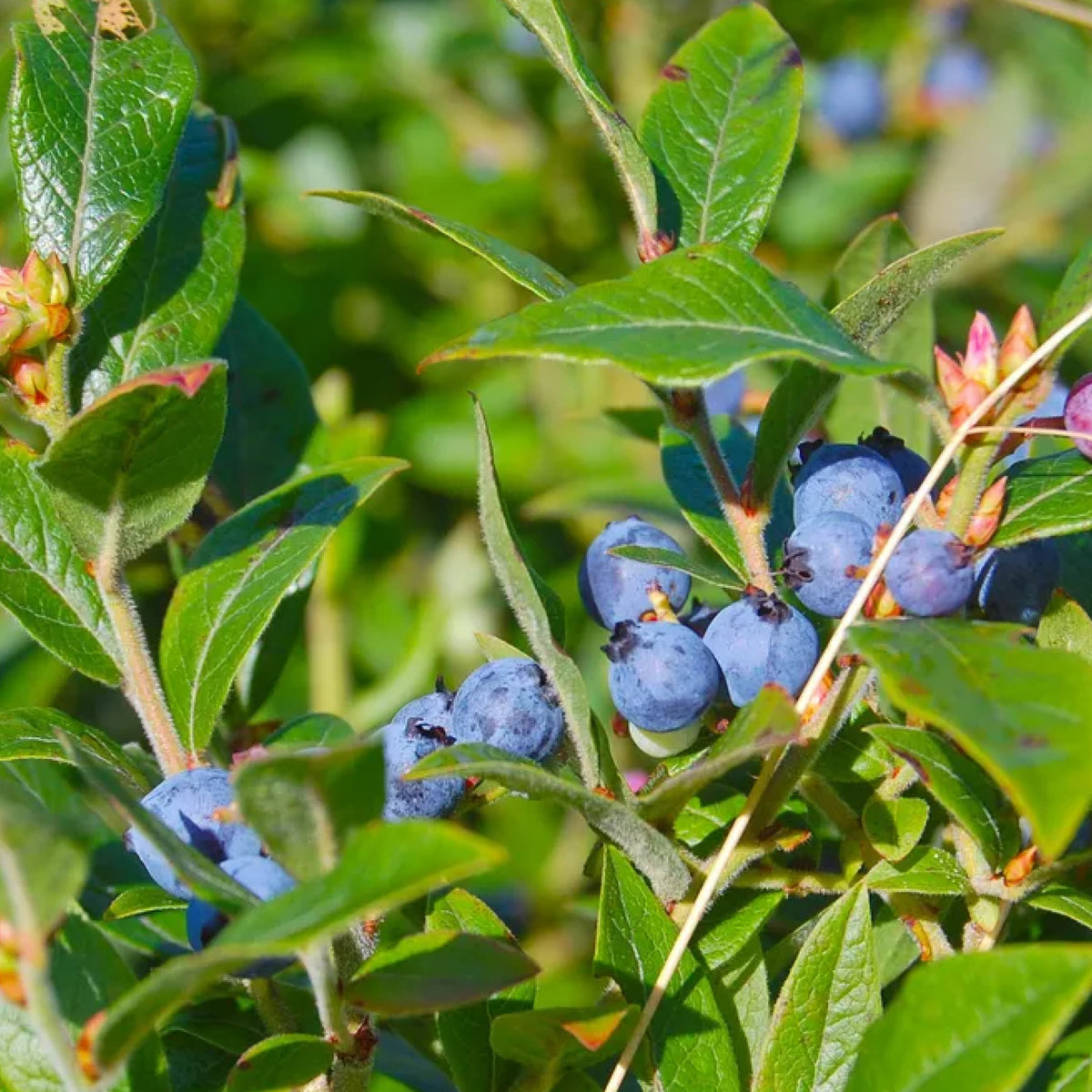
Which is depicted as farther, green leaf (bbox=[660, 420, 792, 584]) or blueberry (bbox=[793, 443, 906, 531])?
green leaf (bbox=[660, 420, 792, 584])

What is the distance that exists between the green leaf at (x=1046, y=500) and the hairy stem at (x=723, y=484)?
0.17 meters

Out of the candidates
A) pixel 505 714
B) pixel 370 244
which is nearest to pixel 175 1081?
pixel 505 714

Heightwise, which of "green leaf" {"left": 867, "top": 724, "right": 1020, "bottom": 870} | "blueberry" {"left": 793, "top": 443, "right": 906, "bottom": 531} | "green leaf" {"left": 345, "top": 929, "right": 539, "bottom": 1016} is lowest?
"green leaf" {"left": 345, "top": 929, "right": 539, "bottom": 1016}

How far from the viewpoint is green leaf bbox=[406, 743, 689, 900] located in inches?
31.8

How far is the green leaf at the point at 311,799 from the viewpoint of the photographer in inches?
28.2

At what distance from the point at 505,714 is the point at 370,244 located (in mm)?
2322

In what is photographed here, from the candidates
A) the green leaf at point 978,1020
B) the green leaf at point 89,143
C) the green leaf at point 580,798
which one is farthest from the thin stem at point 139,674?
the green leaf at point 978,1020

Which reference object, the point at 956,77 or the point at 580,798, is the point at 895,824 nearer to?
the point at 580,798

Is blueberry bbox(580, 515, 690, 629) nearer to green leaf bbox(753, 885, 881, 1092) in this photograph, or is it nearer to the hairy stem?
the hairy stem

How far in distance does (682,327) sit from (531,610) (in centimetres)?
21

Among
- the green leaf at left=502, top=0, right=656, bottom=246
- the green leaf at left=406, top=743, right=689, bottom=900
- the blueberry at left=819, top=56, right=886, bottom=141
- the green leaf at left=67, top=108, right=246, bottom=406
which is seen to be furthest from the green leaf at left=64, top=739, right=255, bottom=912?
the blueberry at left=819, top=56, right=886, bottom=141

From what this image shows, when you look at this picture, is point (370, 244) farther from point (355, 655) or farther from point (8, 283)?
point (8, 283)

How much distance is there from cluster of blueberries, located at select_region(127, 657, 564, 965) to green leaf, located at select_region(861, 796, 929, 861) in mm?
233

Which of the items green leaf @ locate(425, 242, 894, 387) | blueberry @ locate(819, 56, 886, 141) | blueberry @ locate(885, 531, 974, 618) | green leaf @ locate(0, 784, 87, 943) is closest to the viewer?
green leaf @ locate(0, 784, 87, 943)
